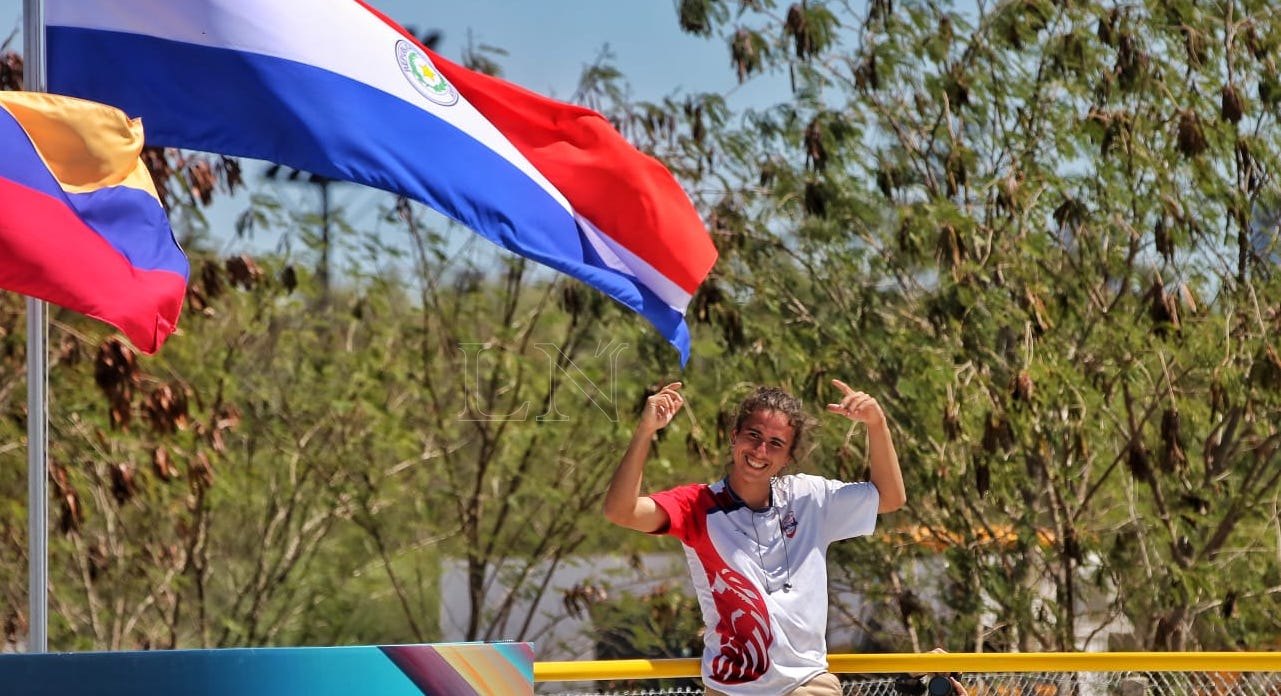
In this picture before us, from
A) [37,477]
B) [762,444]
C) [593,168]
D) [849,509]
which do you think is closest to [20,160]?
[37,477]

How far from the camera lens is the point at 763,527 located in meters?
5.62

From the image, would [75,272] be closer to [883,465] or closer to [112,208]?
[112,208]

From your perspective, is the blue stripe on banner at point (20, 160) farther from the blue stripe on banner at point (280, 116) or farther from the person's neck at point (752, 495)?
the person's neck at point (752, 495)

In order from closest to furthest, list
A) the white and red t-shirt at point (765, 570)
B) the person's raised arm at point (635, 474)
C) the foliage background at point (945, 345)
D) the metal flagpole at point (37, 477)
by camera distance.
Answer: the person's raised arm at point (635, 474) → the white and red t-shirt at point (765, 570) → the metal flagpole at point (37, 477) → the foliage background at point (945, 345)

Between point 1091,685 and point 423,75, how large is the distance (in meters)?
3.67

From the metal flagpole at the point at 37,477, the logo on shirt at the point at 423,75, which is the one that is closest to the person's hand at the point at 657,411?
the metal flagpole at the point at 37,477

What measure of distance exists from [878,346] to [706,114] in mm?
2421

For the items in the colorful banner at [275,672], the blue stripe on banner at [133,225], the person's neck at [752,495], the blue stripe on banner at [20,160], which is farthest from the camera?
the blue stripe on banner at [133,225]

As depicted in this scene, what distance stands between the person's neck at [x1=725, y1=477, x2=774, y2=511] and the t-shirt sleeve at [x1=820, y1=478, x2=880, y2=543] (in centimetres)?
21

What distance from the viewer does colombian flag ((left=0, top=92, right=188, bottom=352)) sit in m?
5.97

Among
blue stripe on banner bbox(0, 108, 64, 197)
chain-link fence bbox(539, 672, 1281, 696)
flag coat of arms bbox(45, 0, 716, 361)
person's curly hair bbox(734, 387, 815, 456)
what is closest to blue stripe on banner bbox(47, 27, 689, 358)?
flag coat of arms bbox(45, 0, 716, 361)

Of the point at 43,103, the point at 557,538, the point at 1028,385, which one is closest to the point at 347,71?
the point at 43,103

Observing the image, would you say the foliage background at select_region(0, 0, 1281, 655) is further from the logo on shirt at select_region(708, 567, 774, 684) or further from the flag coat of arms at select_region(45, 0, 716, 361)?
the logo on shirt at select_region(708, 567, 774, 684)

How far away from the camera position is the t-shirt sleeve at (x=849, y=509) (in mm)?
5738
